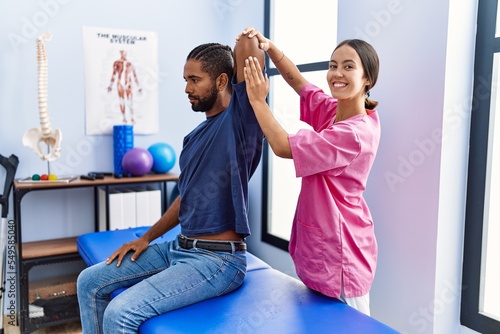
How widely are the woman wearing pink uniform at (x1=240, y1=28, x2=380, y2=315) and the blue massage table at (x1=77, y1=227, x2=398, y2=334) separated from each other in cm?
8

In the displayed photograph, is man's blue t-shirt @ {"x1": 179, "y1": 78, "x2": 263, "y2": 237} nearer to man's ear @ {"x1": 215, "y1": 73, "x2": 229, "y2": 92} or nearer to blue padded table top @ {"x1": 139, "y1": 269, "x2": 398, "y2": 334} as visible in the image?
man's ear @ {"x1": 215, "y1": 73, "x2": 229, "y2": 92}

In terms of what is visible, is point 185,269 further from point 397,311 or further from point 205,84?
point 397,311

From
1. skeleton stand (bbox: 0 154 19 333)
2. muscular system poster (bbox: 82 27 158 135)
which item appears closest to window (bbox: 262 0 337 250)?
muscular system poster (bbox: 82 27 158 135)

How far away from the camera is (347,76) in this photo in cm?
150

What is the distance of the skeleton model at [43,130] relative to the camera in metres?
2.62

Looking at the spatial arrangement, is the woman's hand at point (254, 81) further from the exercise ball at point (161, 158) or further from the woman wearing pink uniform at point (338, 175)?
the exercise ball at point (161, 158)

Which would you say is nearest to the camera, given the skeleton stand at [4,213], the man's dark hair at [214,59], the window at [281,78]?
the man's dark hair at [214,59]

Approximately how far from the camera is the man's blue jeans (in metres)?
1.40

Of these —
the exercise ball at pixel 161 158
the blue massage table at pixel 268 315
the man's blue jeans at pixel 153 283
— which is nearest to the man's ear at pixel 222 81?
the man's blue jeans at pixel 153 283

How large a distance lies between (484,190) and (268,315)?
118 cm

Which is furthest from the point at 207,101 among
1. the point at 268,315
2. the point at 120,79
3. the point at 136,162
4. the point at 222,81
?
the point at 120,79

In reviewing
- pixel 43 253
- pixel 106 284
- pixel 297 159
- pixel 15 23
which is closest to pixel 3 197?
pixel 43 253

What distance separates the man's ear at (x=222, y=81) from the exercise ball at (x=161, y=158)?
1.56 metres

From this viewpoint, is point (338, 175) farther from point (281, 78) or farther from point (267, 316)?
point (281, 78)
